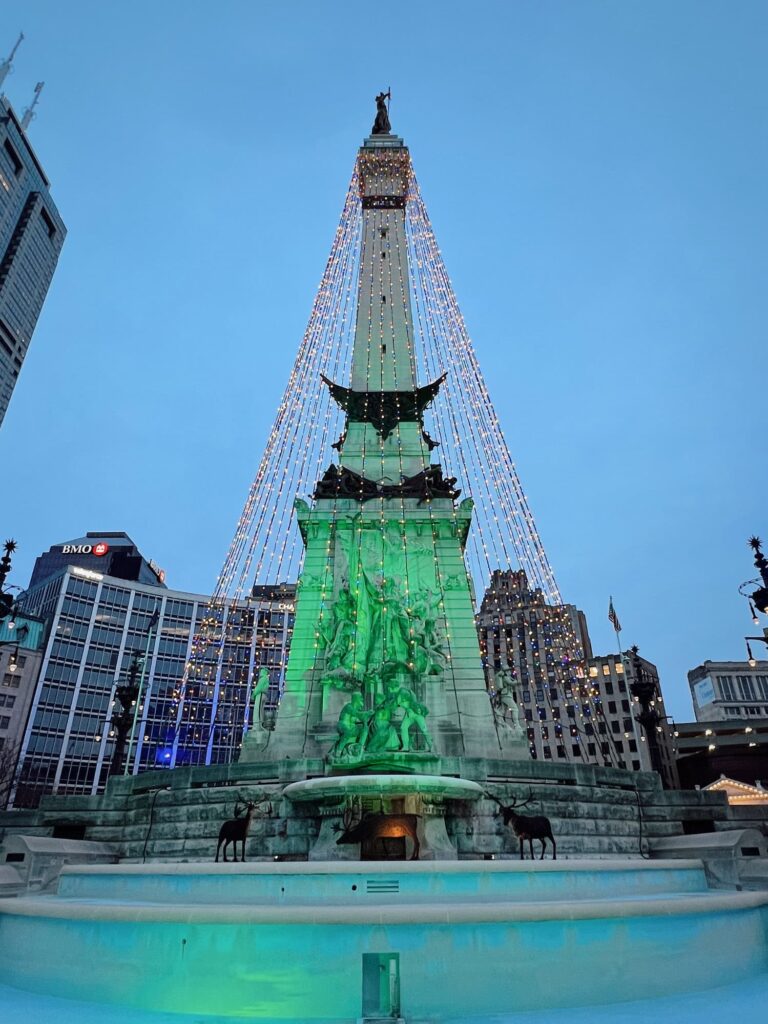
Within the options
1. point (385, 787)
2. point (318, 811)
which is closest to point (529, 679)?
point (318, 811)

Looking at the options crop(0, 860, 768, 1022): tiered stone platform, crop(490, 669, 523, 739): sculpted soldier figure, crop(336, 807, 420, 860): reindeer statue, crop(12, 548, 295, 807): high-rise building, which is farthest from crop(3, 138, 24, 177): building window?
crop(0, 860, 768, 1022): tiered stone platform

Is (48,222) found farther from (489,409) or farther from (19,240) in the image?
(489,409)

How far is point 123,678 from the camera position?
66.5m

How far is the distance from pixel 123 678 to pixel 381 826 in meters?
60.2

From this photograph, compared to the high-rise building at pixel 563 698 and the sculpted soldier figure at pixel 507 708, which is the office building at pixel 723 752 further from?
Answer: the sculpted soldier figure at pixel 507 708

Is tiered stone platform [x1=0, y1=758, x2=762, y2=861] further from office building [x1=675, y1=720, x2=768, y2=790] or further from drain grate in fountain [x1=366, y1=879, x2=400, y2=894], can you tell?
office building [x1=675, y1=720, x2=768, y2=790]

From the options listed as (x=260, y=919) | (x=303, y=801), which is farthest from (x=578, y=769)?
(x=260, y=919)

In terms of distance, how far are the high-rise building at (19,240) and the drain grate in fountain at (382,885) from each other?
9971cm

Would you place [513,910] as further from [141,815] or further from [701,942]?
[141,815]

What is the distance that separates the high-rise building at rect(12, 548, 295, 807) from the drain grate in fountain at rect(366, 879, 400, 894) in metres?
53.0

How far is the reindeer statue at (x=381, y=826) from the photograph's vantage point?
13.6 meters

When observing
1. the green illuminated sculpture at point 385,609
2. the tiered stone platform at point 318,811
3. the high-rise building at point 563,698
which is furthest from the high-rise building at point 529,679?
the tiered stone platform at point 318,811

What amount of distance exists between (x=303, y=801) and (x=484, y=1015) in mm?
10555

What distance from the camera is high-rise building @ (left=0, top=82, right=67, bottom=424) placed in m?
89.4
